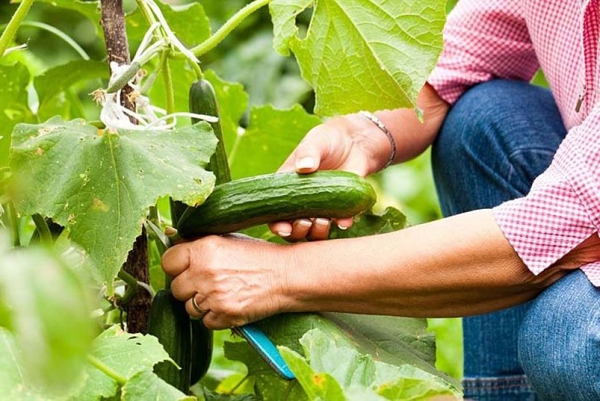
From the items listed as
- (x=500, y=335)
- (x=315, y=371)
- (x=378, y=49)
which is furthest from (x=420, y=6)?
(x=500, y=335)

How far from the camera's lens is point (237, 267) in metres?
1.17

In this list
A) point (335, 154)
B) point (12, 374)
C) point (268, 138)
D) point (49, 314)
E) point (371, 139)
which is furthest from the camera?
point (268, 138)

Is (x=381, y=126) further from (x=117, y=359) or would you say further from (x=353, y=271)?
(x=117, y=359)

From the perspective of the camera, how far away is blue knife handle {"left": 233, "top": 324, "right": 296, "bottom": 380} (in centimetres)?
108

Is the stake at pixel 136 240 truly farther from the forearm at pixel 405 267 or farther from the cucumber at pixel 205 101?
the forearm at pixel 405 267

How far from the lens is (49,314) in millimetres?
318

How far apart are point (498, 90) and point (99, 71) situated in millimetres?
678

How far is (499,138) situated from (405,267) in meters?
0.46

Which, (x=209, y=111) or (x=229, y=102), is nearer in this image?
(x=209, y=111)

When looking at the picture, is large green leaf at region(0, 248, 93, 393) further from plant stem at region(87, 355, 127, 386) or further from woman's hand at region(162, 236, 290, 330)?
woman's hand at region(162, 236, 290, 330)

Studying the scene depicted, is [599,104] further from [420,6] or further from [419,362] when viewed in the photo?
[419,362]

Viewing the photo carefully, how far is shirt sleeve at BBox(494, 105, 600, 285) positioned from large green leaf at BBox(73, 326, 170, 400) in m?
0.48

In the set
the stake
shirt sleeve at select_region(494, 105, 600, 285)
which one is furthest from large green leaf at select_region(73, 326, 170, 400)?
shirt sleeve at select_region(494, 105, 600, 285)

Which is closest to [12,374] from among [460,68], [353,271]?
[353,271]
